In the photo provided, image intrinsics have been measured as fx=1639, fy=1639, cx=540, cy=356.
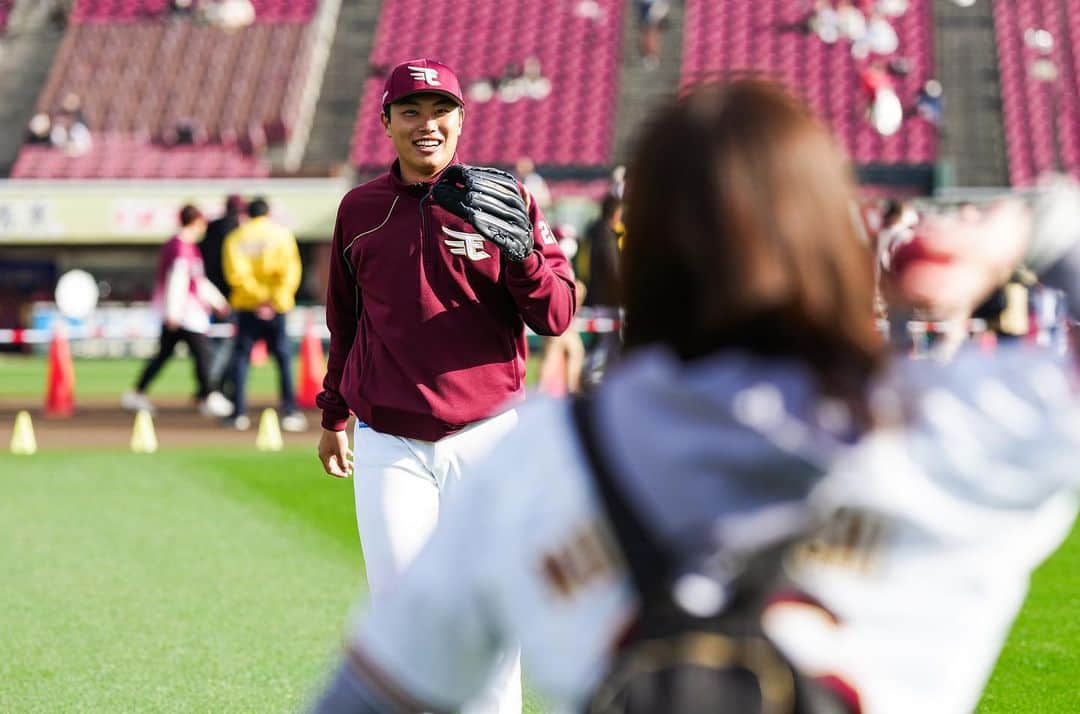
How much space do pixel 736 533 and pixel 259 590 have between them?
640cm

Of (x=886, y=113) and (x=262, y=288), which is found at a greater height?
(x=886, y=113)

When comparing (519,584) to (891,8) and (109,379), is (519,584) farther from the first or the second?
(891,8)

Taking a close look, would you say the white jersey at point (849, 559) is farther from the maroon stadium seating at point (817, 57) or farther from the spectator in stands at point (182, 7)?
the spectator in stands at point (182, 7)

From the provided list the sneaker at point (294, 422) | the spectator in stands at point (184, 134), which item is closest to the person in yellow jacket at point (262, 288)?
the sneaker at point (294, 422)

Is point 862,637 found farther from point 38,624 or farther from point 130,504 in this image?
point 130,504

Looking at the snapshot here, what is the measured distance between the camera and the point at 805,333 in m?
1.63

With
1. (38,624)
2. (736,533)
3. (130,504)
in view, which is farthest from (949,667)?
(130,504)

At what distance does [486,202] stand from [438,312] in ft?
1.47

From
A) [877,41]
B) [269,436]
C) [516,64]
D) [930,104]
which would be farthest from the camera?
[516,64]

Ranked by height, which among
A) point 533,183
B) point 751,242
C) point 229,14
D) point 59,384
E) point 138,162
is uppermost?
point 229,14

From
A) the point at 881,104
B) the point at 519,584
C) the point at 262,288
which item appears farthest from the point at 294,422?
the point at 881,104

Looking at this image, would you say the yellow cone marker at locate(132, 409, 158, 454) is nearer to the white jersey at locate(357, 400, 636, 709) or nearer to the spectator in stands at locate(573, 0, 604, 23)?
the white jersey at locate(357, 400, 636, 709)

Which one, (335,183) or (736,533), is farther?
(335,183)

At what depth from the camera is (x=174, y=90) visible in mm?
37156
